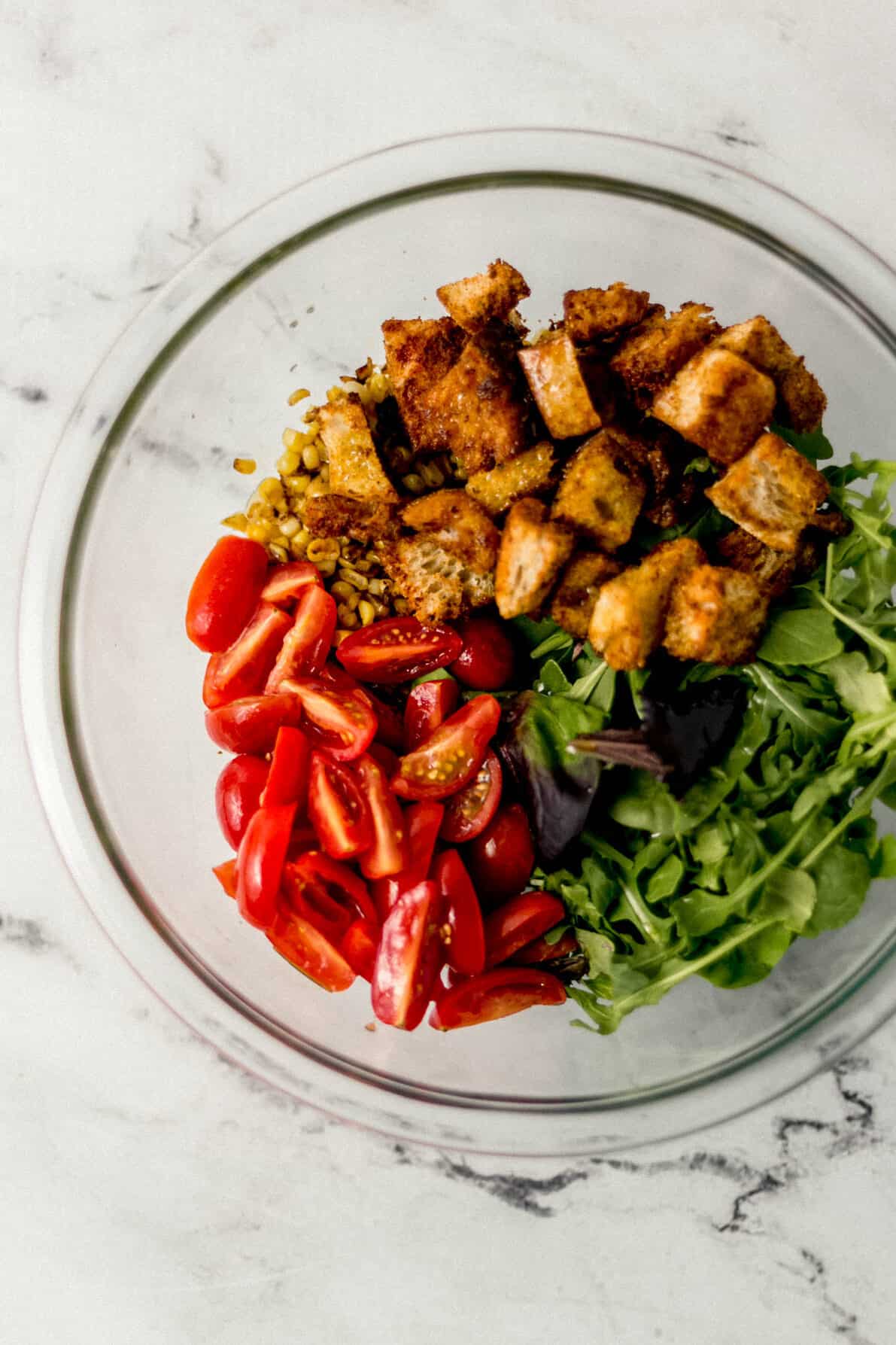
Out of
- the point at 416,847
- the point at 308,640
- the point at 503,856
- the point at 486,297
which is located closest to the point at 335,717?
the point at 308,640

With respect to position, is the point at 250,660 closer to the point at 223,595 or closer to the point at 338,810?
the point at 223,595

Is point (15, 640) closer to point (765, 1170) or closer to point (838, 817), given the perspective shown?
point (838, 817)

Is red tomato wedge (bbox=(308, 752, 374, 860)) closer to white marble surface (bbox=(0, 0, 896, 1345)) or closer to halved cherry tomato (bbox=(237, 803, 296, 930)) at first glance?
halved cherry tomato (bbox=(237, 803, 296, 930))

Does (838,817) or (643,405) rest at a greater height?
(643,405)

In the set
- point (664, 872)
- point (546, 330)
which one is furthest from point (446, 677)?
point (546, 330)

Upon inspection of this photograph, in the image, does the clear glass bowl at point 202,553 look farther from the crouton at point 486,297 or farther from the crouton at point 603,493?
the crouton at point 603,493

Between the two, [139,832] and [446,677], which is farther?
[139,832]

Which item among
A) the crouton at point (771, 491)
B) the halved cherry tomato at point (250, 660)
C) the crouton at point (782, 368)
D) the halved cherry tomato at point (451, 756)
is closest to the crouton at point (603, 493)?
the crouton at point (771, 491)
